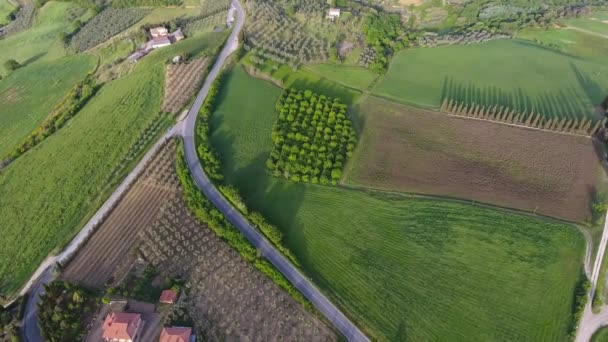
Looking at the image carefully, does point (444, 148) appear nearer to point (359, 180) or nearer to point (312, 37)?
point (359, 180)

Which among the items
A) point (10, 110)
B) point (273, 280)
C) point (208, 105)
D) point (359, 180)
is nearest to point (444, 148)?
point (359, 180)

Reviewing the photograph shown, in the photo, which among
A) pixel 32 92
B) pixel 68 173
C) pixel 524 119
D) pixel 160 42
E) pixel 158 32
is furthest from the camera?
Answer: pixel 158 32

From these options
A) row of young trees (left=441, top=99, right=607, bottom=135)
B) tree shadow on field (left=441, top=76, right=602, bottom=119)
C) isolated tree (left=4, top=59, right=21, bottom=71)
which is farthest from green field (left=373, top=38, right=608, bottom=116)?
isolated tree (left=4, top=59, right=21, bottom=71)

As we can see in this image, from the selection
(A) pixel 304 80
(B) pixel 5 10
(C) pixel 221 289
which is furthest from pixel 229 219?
(B) pixel 5 10

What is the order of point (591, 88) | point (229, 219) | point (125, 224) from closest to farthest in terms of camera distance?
point (229, 219) < point (125, 224) < point (591, 88)

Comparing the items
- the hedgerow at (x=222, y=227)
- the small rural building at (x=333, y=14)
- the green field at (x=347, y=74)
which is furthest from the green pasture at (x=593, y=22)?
the hedgerow at (x=222, y=227)

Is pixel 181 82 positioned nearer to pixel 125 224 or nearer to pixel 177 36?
pixel 177 36
